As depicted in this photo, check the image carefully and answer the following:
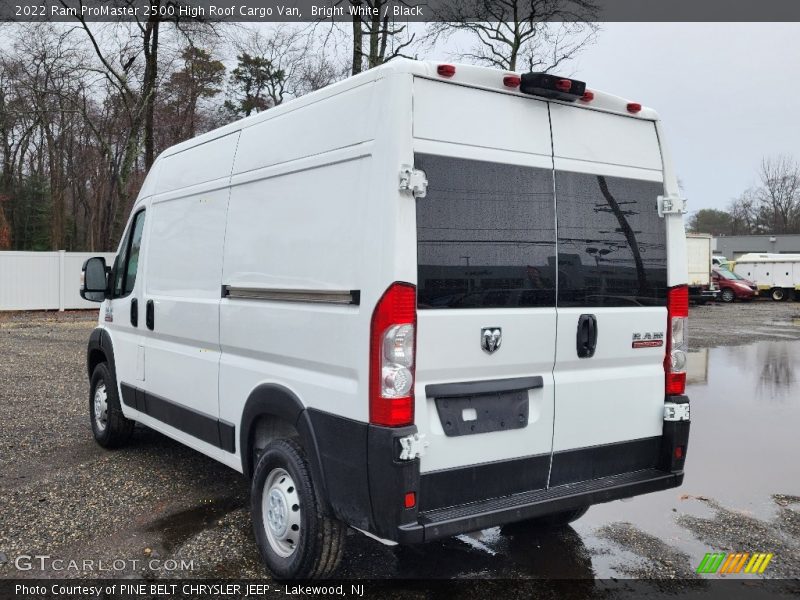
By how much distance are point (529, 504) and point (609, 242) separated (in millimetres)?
1519

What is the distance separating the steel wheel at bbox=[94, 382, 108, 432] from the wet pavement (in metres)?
0.24

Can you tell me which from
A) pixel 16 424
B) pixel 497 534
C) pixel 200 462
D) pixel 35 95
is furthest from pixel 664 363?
pixel 35 95

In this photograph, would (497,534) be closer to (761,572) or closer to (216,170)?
(761,572)

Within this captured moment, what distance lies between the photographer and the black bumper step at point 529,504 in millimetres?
3367

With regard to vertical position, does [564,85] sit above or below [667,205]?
above

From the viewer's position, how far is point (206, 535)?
4.63 meters

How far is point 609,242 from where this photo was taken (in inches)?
162

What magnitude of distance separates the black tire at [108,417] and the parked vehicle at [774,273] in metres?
35.9

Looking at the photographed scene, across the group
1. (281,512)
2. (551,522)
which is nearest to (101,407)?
(281,512)

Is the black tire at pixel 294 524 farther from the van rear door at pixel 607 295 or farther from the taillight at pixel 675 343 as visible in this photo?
the taillight at pixel 675 343

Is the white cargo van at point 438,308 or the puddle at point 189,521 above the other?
the white cargo van at point 438,308

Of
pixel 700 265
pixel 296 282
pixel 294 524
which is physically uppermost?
pixel 700 265

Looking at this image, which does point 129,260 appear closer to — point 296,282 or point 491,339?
point 296,282

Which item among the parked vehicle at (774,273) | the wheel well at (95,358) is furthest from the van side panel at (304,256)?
the parked vehicle at (774,273)
